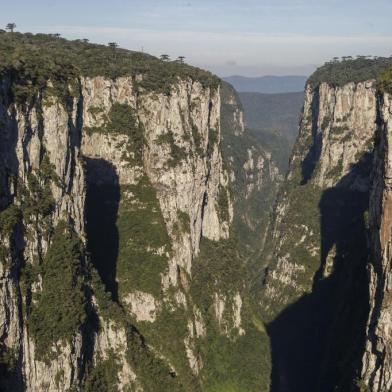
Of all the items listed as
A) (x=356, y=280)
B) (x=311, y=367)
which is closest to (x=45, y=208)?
(x=356, y=280)

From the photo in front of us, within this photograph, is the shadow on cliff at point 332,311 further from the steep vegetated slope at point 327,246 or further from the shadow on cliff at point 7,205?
the shadow on cliff at point 7,205

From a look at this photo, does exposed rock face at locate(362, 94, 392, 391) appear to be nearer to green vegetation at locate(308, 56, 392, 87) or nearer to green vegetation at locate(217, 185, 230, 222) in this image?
green vegetation at locate(217, 185, 230, 222)

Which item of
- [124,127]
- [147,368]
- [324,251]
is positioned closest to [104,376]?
[147,368]

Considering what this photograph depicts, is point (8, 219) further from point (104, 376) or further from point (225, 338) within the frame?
point (225, 338)

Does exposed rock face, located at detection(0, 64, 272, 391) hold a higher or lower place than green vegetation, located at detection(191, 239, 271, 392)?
higher

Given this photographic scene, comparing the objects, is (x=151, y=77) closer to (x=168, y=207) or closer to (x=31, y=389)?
(x=168, y=207)

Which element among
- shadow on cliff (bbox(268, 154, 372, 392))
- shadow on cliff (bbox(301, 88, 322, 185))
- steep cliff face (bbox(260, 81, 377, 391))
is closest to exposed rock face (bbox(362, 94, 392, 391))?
shadow on cliff (bbox(268, 154, 372, 392))

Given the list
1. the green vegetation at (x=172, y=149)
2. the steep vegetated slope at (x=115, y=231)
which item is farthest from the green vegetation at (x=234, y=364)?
the green vegetation at (x=172, y=149)
